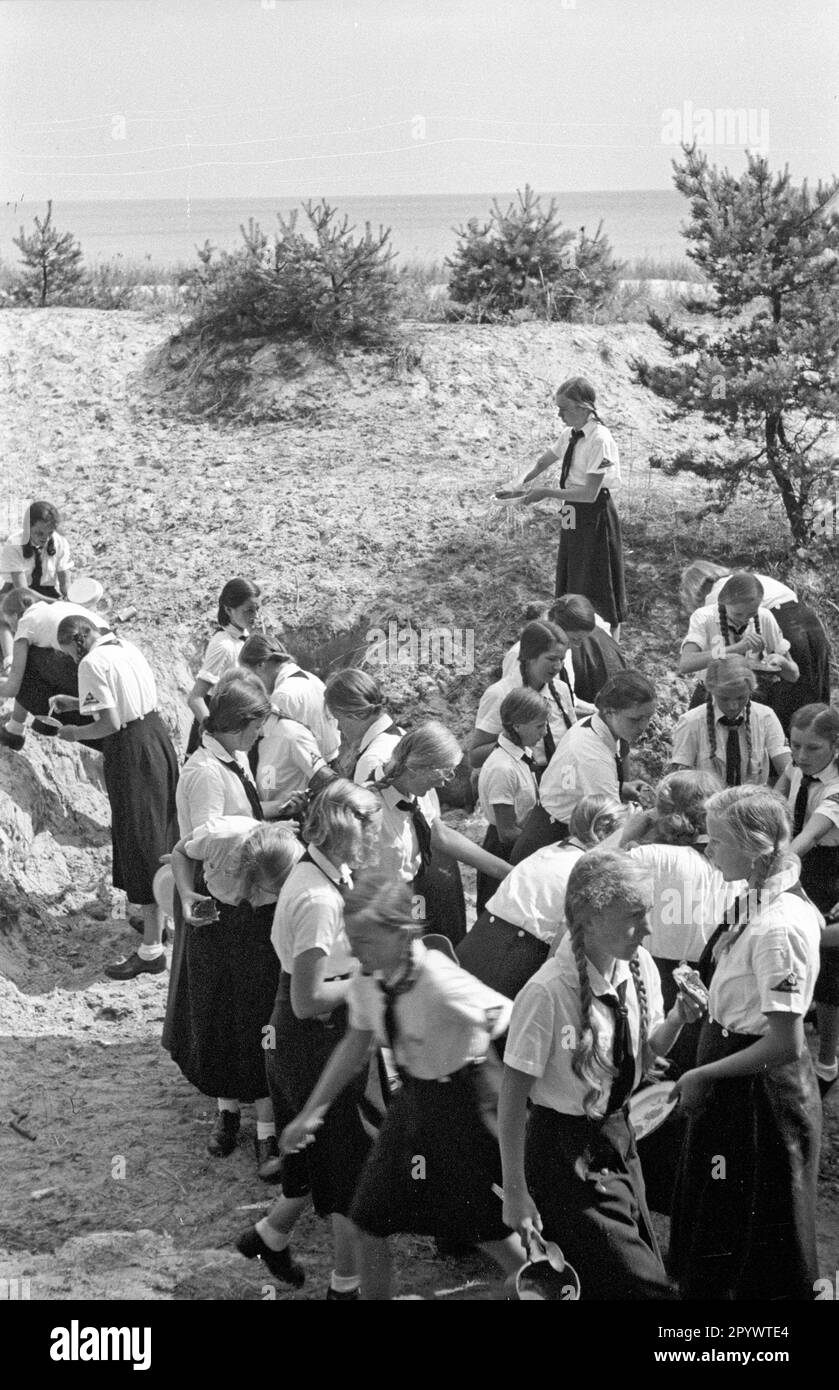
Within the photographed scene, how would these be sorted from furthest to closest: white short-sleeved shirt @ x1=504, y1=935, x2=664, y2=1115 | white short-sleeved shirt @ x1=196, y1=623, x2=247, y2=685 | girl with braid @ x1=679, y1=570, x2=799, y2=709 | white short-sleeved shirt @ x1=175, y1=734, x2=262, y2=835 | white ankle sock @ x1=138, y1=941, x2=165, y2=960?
1. white ankle sock @ x1=138, y1=941, x2=165, y2=960
2. white short-sleeved shirt @ x1=196, y1=623, x2=247, y2=685
3. girl with braid @ x1=679, y1=570, x2=799, y2=709
4. white short-sleeved shirt @ x1=175, y1=734, x2=262, y2=835
5. white short-sleeved shirt @ x1=504, y1=935, x2=664, y2=1115

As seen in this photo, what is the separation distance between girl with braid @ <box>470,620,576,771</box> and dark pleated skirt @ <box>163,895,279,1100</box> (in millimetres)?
1435

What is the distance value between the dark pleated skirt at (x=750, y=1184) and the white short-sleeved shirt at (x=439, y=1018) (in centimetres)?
75

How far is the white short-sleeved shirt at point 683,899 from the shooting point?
16.1 feet

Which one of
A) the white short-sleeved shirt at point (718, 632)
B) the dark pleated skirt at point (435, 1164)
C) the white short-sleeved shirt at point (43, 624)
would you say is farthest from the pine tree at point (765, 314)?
the dark pleated skirt at point (435, 1164)

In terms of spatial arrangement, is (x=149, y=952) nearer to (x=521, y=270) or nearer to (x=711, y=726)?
(x=711, y=726)

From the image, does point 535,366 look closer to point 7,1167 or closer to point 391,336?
point 391,336

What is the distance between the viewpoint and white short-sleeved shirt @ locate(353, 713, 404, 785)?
568 cm

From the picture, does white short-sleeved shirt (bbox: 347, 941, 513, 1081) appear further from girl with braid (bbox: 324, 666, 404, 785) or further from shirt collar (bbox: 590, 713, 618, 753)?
shirt collar (bbox: 590, 713, 618, 753)

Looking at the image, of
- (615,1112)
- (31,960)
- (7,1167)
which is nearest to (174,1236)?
(7,1167)

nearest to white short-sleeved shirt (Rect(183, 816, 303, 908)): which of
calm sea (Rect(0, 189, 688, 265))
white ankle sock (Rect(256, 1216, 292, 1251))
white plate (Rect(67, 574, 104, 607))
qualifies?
white ankle sock (Rect(256, 1216, 292, 1251))

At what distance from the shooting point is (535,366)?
492 inches

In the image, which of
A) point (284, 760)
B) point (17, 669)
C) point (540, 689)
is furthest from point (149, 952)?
point (540, 689)

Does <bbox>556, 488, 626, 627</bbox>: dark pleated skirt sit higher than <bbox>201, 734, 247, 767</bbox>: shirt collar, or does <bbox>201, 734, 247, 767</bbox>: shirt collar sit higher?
<bbox>556, 488, 626, 627</bbox>: dark pleated skirt

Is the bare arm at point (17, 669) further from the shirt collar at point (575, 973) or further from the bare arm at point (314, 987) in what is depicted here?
the shirt collar at point (575, 973)
